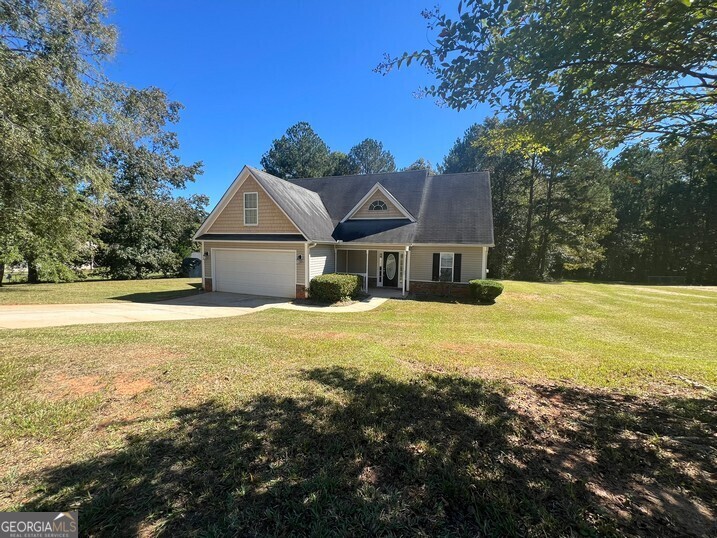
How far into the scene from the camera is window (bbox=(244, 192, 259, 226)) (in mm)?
15079

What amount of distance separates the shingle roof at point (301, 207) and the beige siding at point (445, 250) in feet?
16.0

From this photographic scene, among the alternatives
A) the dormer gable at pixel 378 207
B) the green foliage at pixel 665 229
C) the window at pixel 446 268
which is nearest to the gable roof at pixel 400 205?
the dormer gable at pixel 378 207

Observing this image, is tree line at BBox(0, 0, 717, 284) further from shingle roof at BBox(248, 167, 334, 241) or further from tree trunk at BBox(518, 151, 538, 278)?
tree trunk at BBox(518, 151, 538, 278)

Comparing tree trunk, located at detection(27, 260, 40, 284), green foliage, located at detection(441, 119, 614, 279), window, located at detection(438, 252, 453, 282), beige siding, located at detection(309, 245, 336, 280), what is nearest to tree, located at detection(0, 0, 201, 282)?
beige siding, located at detection(309, 245, 336, 280)

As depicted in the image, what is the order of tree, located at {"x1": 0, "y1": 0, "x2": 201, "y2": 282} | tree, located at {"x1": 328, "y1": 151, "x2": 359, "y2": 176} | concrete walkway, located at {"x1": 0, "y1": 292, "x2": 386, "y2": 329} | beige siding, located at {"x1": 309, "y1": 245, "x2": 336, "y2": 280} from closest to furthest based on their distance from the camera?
tree, located at {"x1": 0, "y1": 0, "x2": 201, "y2": 282}, concrete walkway, located at {"x1": 0, "y1": 292, "x2": 386, "y2": 329}, beige siding, located at {"x1": 309, "y1": 245, "x2": 336, "y2": 280}, tree, located at {"x1": 328, "y1": 151, "x2": 359, "y2": 176}

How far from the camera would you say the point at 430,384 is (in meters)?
4.71

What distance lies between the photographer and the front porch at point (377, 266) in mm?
17531

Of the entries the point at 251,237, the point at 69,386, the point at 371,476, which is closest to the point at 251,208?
the point at 251,237

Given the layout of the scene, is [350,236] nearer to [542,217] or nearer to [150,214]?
[150,214]

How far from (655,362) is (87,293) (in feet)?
68.3

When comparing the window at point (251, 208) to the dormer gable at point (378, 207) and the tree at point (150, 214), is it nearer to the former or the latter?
the dormer gable at point (378, 207)

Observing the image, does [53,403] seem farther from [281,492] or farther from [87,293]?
[87,293]

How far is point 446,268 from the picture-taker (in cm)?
1656

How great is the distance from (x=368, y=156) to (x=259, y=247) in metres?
32.3
